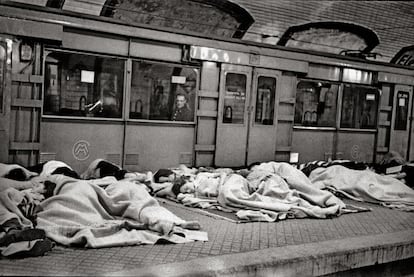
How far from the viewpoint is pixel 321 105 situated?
1160 cm

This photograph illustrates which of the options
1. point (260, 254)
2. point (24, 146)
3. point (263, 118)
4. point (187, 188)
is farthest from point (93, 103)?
point (260, 254)

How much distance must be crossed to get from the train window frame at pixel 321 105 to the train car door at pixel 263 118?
0.84 metres

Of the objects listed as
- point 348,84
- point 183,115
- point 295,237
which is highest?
point 348,84

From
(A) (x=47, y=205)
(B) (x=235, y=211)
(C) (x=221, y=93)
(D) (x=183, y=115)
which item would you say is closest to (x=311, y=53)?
(C) (x=221, y=93)

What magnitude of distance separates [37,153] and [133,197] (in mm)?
3339

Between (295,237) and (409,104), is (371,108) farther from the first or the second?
(295,237)

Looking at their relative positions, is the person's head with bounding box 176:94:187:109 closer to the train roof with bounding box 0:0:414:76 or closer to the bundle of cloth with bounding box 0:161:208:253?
the train roof with bounding box 0:0:414:76

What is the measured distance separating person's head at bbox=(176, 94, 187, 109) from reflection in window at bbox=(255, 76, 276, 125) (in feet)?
5.97

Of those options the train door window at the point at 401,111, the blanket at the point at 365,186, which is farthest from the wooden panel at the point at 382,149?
the blanket at the point at 365,186

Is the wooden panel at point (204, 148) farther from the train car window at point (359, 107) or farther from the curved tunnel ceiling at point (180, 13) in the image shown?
the train car window at point (359, 107)

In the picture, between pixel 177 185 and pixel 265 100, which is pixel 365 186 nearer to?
pixel 177 185

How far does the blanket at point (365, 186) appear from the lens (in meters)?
7.27

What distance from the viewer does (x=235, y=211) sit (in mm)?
6004

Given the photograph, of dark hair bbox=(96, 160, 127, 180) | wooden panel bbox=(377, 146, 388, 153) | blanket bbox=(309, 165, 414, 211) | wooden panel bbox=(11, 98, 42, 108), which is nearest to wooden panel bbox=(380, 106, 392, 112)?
wooden panel bbox=(377, 146, 388, 153)
